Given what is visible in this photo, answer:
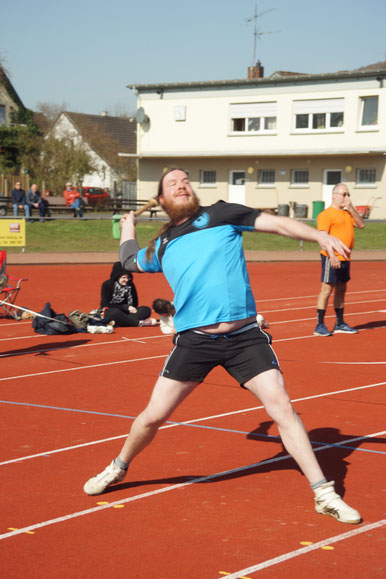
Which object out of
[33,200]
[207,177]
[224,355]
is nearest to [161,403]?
[224,355]

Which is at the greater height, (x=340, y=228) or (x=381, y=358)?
(x=340, y=228)

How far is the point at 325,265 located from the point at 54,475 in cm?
700

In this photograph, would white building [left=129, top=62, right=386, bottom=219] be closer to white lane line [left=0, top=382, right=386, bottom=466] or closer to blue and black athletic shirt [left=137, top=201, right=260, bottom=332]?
white lane line [left=0, top=382, right=386, bottom=466]


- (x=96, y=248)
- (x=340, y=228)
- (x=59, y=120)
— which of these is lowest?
(x=96, y=248)

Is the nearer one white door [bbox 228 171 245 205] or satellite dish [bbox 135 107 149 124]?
white door [bbox 228 171 245 205]

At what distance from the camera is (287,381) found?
29.1ft

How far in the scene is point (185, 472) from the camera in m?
5.66

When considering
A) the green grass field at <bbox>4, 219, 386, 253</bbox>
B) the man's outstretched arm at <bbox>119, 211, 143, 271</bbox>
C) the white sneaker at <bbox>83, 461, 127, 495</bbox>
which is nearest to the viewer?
the man's outstretched arm at <bbox>119, 211, 143, 271</bbox>

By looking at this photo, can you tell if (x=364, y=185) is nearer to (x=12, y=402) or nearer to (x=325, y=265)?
(x=325, y=265)

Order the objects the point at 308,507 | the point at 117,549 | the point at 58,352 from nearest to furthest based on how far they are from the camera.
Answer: the point at 117,549 < the point at 308,507 < the point at 58,352

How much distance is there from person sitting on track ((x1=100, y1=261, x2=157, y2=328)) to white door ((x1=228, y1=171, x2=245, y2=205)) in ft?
118

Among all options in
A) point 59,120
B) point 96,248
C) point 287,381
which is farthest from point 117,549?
point 59,120

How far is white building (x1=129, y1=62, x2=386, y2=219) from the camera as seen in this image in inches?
1773

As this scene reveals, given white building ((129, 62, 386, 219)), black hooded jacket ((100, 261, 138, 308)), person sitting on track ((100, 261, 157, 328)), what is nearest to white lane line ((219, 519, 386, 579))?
person sitting on track ((100, 261, 157, 328))
